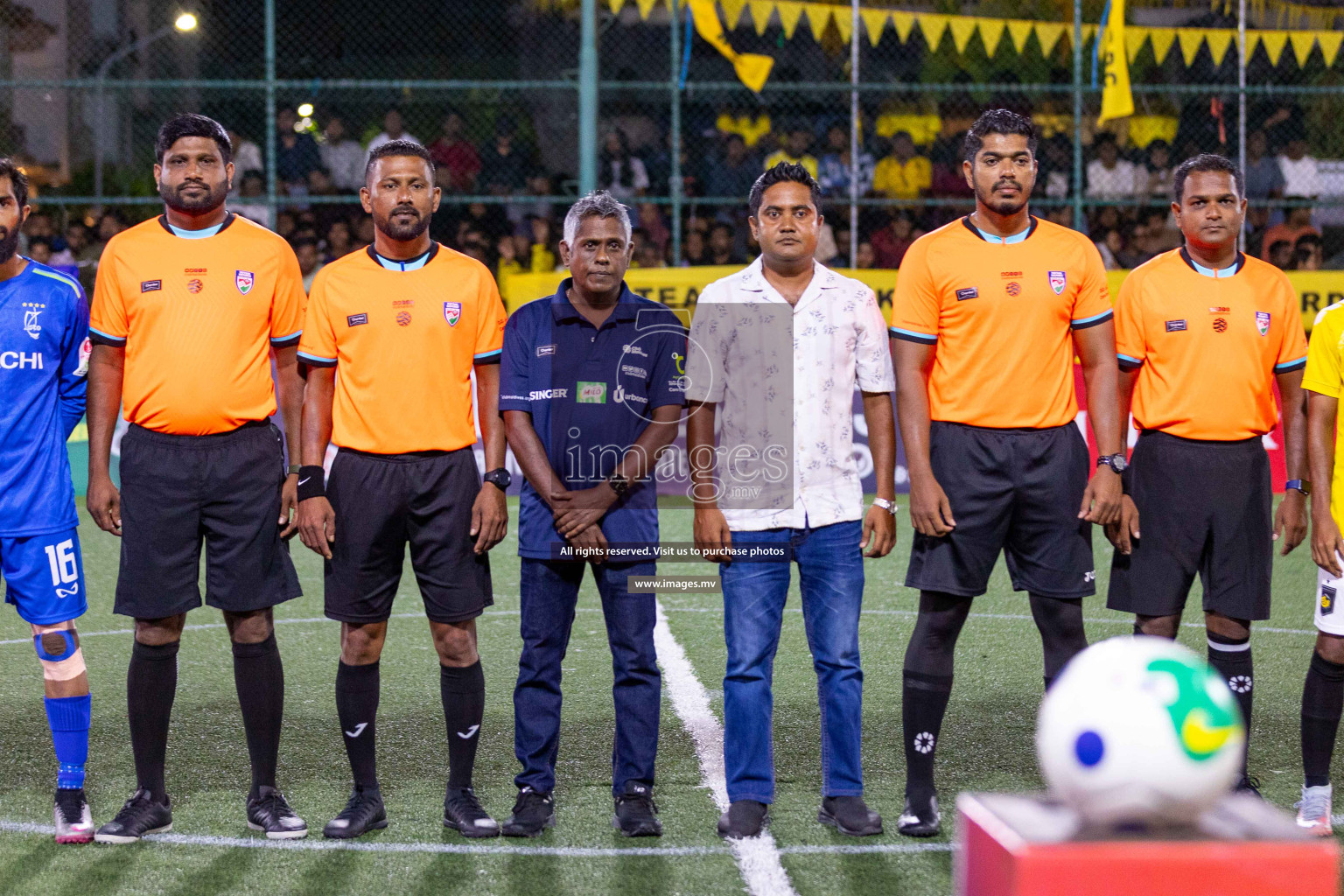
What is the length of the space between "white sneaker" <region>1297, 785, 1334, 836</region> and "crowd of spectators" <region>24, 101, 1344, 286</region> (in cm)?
925

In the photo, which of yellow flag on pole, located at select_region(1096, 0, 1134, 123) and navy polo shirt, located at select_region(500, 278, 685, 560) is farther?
yellow flag on pole, located at select_region(1096, 0, 1134, 123)

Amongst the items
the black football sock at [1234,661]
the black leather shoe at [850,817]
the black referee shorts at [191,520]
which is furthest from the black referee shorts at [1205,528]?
the black referee shorts at [191,520]

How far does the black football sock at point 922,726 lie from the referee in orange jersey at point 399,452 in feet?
4.50

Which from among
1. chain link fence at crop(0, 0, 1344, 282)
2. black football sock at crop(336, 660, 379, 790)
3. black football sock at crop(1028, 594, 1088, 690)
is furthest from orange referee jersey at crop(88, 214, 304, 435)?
chain link fence at crop(0, 0, 1344, 282)

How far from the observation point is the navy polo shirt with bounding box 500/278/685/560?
4.55 meters

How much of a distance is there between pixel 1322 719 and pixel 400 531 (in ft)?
10.1

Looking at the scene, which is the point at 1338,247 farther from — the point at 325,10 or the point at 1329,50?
the point at 325,10

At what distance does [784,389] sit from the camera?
454 centimetres

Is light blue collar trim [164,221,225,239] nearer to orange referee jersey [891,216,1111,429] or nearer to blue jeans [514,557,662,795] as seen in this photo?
blue jeans [514,557,662,795]

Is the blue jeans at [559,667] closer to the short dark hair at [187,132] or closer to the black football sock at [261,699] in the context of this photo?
the black football sock at [261,699]

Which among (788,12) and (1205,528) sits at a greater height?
(788,12)

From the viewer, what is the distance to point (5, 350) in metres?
4.50

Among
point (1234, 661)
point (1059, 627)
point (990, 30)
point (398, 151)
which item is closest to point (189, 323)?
point (398, 151)

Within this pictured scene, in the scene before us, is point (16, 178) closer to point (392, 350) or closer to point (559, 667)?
point (392, 350)
